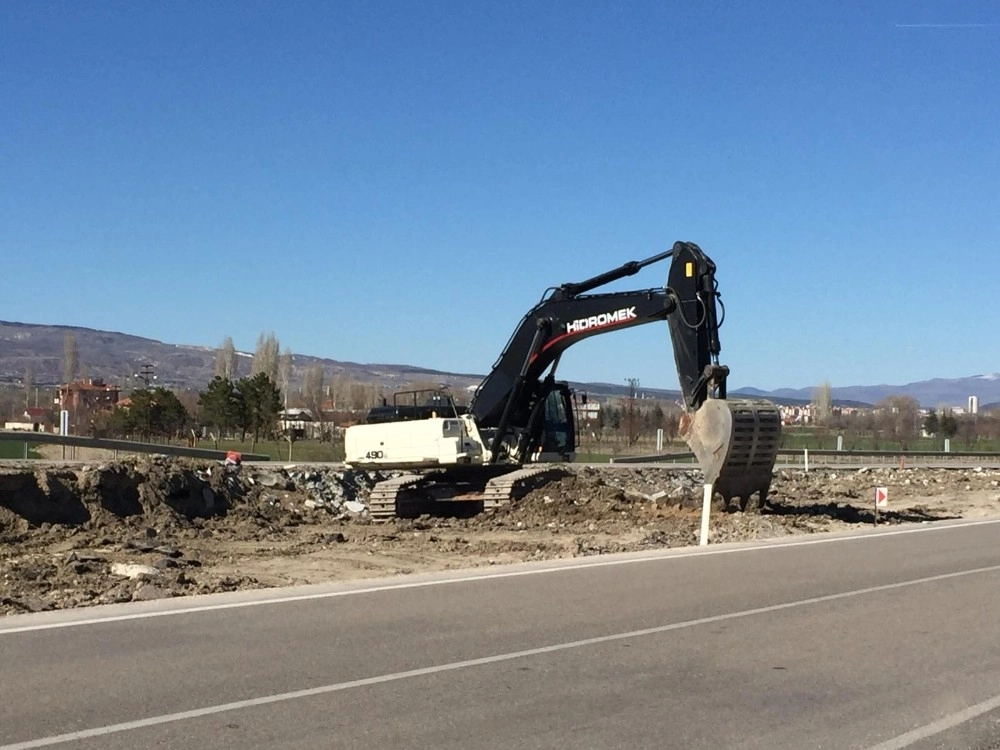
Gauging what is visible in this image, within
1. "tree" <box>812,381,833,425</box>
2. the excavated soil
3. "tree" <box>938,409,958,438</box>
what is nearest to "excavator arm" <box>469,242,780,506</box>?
the excavated soil

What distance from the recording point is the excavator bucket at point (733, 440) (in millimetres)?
22531

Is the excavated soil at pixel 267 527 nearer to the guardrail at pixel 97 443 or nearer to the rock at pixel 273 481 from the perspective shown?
the rock at pixel 273 481

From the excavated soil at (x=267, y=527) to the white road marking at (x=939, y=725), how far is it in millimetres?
9287

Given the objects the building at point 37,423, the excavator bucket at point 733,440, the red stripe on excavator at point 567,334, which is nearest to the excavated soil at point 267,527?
the excavator bucket at point 733,440

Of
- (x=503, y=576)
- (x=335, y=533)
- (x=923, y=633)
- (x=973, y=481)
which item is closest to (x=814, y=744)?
(x=923, y=633)

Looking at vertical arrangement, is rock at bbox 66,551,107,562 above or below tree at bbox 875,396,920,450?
below

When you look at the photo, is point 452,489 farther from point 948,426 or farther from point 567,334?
point 948,426

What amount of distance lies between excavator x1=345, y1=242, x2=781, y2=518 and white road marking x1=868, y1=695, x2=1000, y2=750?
14.0 m

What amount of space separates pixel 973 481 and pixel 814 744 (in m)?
43.2

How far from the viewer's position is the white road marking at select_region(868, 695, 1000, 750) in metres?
7.50

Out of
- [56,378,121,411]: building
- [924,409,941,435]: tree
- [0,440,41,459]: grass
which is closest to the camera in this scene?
[0,440,41,459]: grass

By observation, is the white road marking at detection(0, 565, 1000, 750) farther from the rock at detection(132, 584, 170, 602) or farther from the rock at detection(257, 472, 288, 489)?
the rock at detection(257, 472, 288, 489)

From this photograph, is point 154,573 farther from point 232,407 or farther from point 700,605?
point 232,407

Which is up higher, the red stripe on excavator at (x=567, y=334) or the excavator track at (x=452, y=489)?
the red stripe on excavator at (x=567, y=334)
